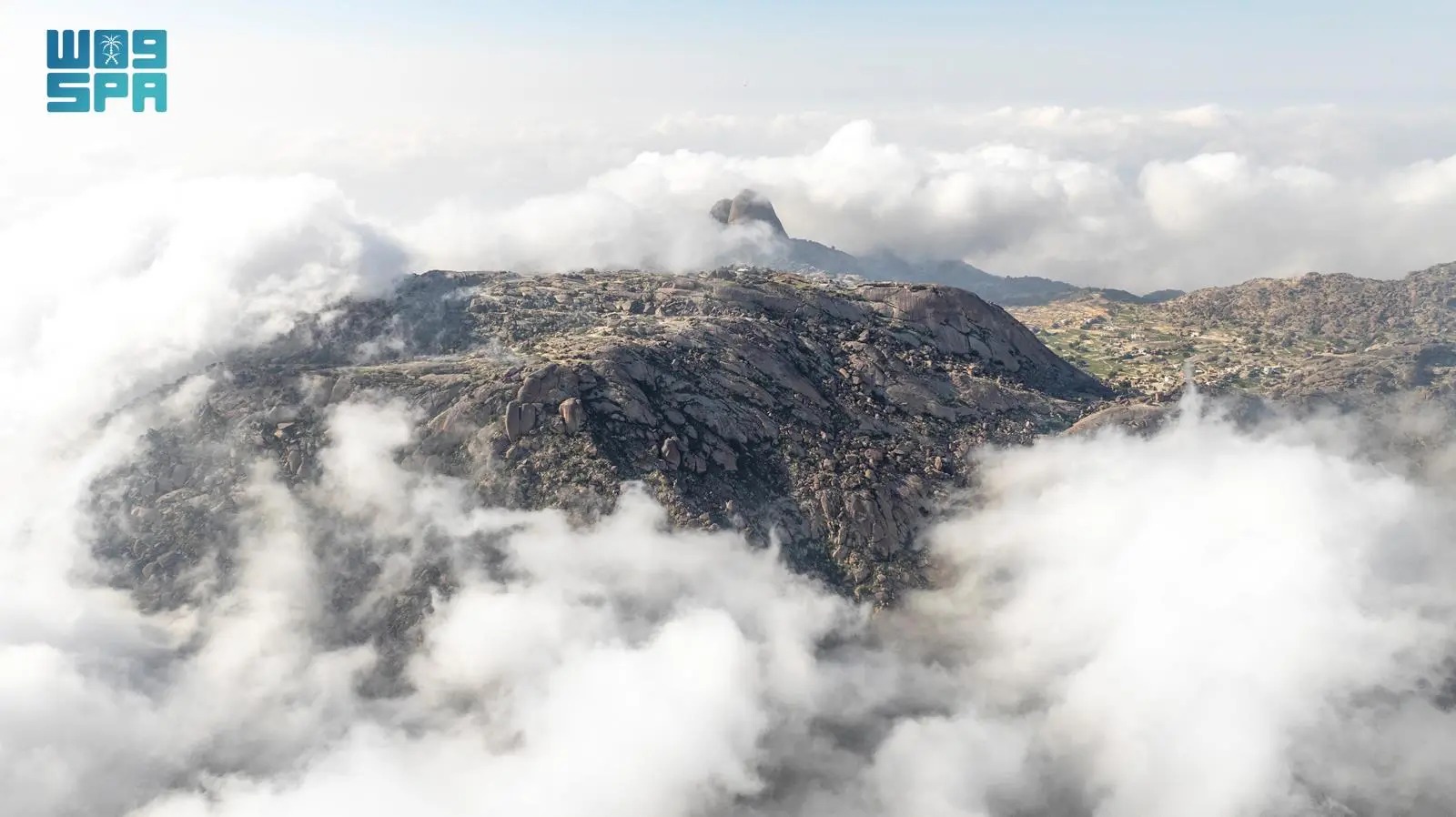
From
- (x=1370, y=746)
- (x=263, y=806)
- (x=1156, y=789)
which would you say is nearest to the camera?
(x=263, y=806)

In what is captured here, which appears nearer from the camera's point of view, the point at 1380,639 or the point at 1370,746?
the point at 1370,746

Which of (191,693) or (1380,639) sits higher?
(1380,639)

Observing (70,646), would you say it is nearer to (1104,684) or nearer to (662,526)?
(662,526)

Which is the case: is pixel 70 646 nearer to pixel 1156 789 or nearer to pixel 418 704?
pixel 418 704

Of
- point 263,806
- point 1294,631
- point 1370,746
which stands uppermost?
point 1294,631

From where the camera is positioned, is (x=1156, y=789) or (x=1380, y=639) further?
(x=1380, y=639)

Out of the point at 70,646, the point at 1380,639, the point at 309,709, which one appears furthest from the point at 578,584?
the point at 1380,639

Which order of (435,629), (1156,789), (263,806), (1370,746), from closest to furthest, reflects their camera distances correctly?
(263,806) < (1156,789) < (1370,746) < (435,629)

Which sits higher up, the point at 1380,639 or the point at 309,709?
the point at 1380,639

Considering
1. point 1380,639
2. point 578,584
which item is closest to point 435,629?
point 578,584
